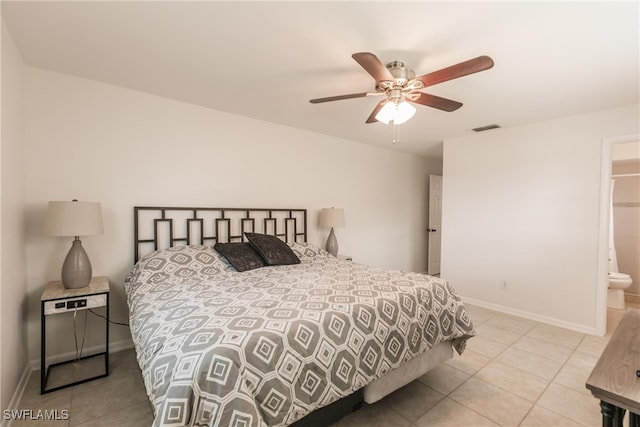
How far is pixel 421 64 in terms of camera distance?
2.11 meters

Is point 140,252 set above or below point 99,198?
below

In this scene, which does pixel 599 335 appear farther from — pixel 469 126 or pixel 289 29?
pixel 289 29

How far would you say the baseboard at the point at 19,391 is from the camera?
1696mm

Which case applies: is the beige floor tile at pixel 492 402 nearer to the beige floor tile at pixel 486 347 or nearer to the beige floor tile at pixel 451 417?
the beige floor tile at pixel 451 417

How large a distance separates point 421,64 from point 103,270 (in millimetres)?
3147

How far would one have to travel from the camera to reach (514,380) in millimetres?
2258

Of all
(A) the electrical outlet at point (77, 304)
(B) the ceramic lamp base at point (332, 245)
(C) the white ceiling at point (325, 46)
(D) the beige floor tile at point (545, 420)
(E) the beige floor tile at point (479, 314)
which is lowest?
(E) the beige floor tile at point (479, 314)

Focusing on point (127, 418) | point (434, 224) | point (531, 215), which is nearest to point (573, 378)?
point (531, 215)

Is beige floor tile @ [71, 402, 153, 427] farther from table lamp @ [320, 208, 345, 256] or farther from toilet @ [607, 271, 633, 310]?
toilet @ [607, 271, 633, 310]

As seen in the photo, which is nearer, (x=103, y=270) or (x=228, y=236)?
(x=103, y=270)

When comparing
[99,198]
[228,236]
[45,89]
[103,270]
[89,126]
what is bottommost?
[103,270]

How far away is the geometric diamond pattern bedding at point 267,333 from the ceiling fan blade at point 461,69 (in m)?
1.44

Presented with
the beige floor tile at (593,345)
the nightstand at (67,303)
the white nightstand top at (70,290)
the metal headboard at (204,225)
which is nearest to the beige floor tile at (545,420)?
the beige floor tile at (593,345)

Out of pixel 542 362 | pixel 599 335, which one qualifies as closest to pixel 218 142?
pixel 542 362
